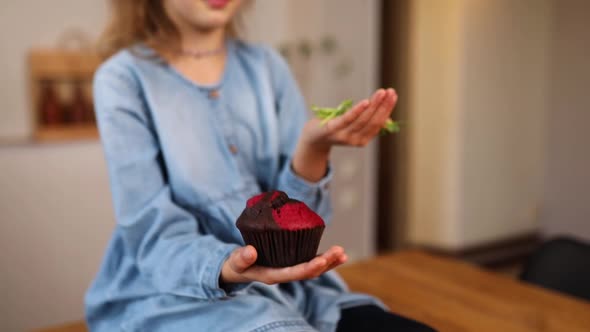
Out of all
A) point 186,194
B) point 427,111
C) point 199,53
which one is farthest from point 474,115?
point 186,194

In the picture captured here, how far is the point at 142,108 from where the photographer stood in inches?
40.1

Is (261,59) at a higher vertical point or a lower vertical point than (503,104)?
higher

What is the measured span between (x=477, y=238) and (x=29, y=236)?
8.63 ft

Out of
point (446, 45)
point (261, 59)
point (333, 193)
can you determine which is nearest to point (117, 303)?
point (261, 59)

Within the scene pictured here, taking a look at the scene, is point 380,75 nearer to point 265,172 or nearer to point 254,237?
point 265,172

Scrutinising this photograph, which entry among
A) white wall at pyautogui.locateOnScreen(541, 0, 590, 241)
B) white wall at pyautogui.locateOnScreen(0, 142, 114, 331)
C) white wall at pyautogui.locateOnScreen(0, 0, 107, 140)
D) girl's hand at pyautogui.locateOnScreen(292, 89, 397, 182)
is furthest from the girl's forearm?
white wall at pyautogui.locateOnScreen(541, 0, 590, 241)

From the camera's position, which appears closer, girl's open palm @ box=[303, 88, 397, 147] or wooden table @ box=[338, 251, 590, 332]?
girl's open palm @ box=[303, 88, 397, 147]

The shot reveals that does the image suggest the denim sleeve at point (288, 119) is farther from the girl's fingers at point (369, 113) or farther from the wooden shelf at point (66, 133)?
the wooden shelf at point (66, 133)

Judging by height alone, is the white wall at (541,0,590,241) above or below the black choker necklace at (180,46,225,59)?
below

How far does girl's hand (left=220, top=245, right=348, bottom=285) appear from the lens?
683 millimetres

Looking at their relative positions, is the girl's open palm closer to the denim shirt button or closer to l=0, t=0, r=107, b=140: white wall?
the denim shirt button

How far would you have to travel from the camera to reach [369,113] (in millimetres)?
795

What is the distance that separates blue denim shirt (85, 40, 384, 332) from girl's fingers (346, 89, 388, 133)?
17 centimetres

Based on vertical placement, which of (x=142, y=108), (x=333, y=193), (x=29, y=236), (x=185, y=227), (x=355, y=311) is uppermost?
(x=142, y=108)
